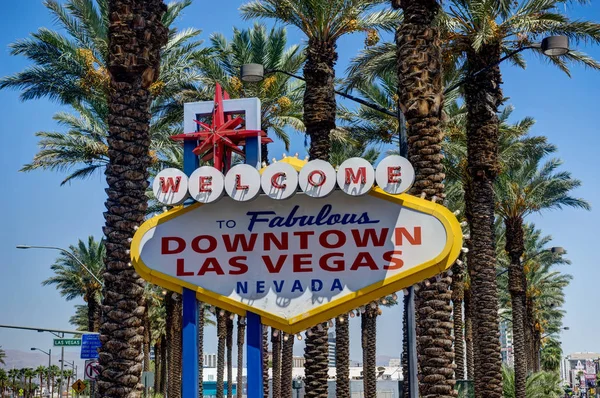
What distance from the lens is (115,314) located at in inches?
601

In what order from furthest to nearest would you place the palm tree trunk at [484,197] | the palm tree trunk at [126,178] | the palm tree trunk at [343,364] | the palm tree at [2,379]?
the palm tree at [2,379], the palm tree trunk at [343,364], the palm tree trunk at [484,197], the palm tree trunk at [126,178]

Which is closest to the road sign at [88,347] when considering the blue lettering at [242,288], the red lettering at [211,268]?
the red lettering at [211,268]

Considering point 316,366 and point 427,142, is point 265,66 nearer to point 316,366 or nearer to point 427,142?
point 316,366

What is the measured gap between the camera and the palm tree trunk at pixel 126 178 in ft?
49.5

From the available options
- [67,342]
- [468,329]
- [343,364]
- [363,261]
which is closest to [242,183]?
[363,261]

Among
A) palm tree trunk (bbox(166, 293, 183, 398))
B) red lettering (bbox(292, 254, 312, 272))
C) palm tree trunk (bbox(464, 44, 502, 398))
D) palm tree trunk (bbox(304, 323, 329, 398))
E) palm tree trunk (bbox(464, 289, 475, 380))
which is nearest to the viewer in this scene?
red lettering (bbox(292, 254, 312, 272))

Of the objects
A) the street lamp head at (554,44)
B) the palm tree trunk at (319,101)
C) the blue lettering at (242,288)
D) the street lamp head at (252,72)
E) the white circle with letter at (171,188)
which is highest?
the palm tree trunk at (319,101)

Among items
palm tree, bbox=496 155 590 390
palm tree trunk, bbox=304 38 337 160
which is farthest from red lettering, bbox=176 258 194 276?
palm tree, bbox=496 155 590 390

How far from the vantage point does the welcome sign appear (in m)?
13.4

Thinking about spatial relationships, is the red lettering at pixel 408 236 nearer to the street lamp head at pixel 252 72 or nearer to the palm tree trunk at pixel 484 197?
the street lamp head at pixel 252 72

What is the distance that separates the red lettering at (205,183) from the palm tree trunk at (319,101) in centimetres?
1240

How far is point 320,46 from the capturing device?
87.5ft

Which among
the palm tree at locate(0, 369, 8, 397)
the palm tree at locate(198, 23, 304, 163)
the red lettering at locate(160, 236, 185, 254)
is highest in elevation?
the palm tree at locate(198, 23, 304, 163)

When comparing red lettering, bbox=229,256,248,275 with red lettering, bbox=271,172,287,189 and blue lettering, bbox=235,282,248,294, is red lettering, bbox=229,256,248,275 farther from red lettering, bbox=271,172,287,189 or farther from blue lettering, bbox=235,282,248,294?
red lettering, bbox=271,172,287,189
